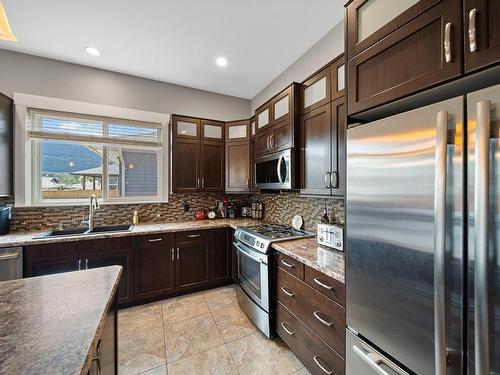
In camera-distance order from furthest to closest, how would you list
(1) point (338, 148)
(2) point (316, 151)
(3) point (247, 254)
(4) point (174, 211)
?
(4) point (174, 211), (3) point (247, 254), (2) point (316, 151), (1) point (338, 148)

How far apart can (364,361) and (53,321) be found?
1392 mm

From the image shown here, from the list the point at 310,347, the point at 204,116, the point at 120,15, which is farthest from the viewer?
the point at 204,116

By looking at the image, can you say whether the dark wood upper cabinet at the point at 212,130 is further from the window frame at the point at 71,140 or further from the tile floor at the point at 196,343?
the tile floor at the point at 196,343

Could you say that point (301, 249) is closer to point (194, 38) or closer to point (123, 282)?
point (123, 282)

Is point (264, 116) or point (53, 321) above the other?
point (264, 116)

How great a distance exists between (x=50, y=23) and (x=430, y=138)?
3.17m

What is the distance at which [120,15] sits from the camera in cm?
195

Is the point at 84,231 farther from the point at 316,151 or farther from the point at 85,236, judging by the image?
the point at 316,151

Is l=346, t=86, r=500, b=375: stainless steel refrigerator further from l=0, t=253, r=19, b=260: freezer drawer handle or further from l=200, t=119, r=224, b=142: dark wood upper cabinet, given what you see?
l=0, t=253, r=19, b=260: freezer drawer handle

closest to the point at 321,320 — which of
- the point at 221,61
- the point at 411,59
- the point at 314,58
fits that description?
the point at 411,59

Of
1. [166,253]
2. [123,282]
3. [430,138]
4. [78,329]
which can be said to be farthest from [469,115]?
[123,282]

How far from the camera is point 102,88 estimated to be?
2885mm

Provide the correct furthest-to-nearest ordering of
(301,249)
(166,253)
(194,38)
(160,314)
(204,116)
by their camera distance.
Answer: (204,116), (166,253), (160,314), (194,38), (301,249)

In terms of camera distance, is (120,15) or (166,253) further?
(166,253)
